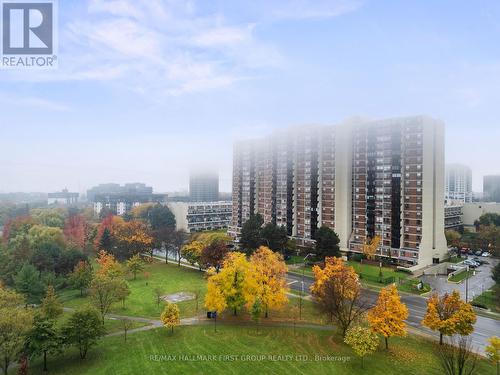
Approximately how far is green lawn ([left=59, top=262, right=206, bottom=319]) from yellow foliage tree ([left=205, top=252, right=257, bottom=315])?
5.27m

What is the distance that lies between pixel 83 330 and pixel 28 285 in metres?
19.4

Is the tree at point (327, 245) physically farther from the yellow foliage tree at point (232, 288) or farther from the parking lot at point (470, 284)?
the yellow foliage tree at point (232, 288)

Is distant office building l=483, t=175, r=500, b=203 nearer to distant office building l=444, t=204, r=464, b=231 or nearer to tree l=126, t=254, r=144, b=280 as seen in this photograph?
distant office building l=444, t=204, r=464, b=231

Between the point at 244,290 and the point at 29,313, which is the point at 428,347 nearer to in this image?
the point at 244,290

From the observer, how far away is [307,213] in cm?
8550

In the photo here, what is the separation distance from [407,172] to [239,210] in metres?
50.1

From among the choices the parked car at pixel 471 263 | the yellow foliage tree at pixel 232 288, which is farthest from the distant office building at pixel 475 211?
the yellow foliage tree at pixel 232 288

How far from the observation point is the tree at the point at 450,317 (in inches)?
1269

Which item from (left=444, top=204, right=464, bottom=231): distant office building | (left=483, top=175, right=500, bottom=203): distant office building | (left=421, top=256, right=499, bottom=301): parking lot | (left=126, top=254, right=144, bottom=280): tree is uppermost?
(left=483, top=175, right=500, bottom=203): distant office building

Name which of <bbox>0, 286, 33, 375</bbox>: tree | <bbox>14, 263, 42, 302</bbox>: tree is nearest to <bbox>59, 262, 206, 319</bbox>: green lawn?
<bbox>14, 263, 42, 302</bbox>: tree

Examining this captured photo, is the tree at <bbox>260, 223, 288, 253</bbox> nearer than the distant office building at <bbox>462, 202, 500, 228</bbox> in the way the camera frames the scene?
Yes

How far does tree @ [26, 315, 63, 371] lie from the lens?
29312 millimetres

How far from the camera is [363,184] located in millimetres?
77750

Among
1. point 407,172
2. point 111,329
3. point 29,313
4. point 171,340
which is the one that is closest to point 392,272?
point 407,172
